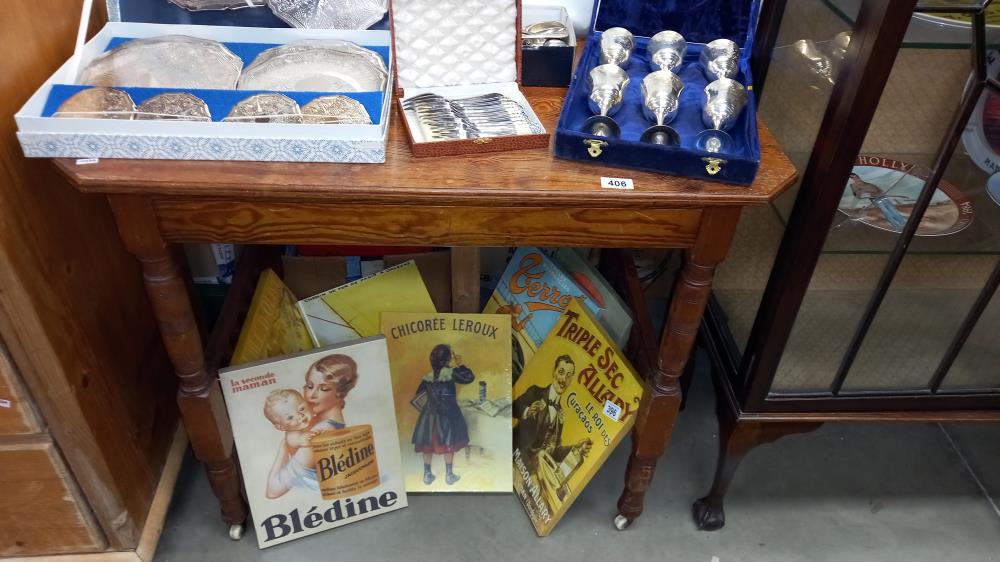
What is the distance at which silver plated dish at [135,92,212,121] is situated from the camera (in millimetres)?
980

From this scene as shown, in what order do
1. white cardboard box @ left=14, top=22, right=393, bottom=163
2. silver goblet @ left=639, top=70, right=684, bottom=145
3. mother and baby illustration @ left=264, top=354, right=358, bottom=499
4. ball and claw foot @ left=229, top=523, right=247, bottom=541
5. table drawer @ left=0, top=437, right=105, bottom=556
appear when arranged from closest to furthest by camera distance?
white cardboard box @ left=14, top=22, right=393, bottom=163, silver goblet @ left=639, top=70, right=684, bottom=145, table drawer @ left=0, top=437, right=105, bottom=556, mother and baby illustration @ left=264, top=354, right=358, bottom=499, ball and claw foot @ left=229, top=523, right=247, bottom=541

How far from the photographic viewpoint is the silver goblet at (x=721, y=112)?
106cm

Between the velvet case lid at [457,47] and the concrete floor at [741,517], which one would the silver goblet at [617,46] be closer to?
the velvet case lid at [457,47]

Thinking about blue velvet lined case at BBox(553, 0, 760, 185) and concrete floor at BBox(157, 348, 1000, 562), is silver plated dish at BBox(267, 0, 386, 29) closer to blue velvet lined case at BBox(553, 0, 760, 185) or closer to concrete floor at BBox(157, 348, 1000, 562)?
blue velvet lined case at BBox(553, 0, 760, 185)

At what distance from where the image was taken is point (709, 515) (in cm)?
151

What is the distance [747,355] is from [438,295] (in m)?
0.69

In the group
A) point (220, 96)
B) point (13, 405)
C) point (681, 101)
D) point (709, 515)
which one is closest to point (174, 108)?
point (220, 96)

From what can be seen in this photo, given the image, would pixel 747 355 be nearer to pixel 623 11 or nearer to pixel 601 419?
pixel 601 419

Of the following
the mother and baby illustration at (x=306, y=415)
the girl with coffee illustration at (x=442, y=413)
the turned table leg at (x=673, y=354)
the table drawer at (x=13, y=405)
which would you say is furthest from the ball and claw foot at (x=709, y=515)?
the table drawer at (x=13, y=405)

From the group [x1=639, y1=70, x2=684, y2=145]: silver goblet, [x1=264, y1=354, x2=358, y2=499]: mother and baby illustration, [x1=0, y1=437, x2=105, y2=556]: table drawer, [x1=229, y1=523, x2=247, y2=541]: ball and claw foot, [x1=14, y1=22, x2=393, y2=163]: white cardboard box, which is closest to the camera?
[x1=14, y1=22, x2=393, y2=163]: white cardboard box

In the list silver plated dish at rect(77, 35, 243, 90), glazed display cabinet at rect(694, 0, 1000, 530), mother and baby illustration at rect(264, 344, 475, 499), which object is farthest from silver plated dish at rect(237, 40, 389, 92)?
glazed display cabinet at rect(694, 0, 1000, 530)

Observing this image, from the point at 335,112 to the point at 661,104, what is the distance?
0.46m

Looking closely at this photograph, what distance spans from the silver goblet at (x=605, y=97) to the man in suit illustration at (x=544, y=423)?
547 mm

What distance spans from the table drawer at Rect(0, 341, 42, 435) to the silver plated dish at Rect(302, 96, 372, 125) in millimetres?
539
